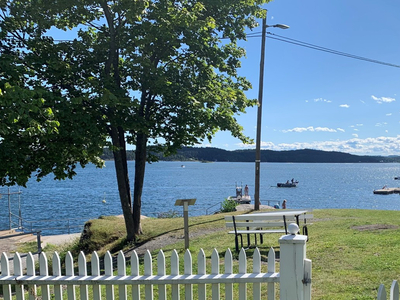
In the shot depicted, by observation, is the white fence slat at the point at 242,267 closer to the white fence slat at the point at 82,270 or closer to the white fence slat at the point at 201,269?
the white fence slat at the point at 201,269

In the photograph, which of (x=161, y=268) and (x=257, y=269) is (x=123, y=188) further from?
(x=257, y=269)

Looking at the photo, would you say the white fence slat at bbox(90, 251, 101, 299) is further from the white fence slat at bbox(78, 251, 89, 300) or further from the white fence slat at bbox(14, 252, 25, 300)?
the white fence slat at bbox(14, 252, 25, 300)

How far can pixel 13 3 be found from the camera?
10.8 meters

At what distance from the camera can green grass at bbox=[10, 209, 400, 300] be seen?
5.53 m

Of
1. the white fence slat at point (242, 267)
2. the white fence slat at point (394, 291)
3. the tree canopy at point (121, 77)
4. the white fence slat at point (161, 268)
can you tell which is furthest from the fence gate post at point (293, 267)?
the tree canopy at point (121, 77)

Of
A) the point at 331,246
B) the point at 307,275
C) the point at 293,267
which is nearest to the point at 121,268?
the point at 293,267

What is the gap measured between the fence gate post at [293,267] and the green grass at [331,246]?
72.6 inches

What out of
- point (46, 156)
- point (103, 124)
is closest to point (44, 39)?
point (103, 124)

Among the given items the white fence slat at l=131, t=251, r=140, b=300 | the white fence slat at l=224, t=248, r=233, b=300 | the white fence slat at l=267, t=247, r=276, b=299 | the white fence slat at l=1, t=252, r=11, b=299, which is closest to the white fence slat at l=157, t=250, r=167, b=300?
the white fence slat at l=131, t=251, r=140, b=300

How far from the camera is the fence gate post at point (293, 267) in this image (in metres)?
3.39

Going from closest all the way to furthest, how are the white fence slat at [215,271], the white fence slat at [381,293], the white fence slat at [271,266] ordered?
1. the white fence slat at [381,293]
2. the white fence slat at [271,266]
3. the white fence slat at [215,271]

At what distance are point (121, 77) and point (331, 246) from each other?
339 inches

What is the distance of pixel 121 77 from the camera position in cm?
1277

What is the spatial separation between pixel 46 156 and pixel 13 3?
4.74 meters
